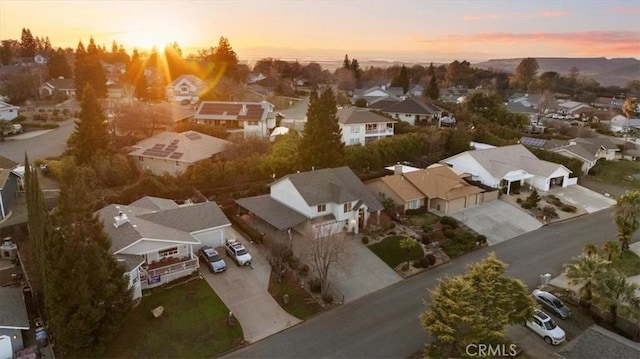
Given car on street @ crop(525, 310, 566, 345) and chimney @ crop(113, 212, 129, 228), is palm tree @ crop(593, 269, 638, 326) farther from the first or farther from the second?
chimney @ crop(113, 212, 129, 228)

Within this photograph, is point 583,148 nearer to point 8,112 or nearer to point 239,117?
point 239,117

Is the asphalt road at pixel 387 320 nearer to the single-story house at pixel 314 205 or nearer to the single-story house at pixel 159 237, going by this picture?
the single-story house at pixel 314 205

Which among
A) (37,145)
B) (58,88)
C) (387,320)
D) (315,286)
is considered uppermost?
(58,88)

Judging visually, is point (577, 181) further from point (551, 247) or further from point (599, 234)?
point (551, 247)

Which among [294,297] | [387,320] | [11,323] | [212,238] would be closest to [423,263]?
[387,320]

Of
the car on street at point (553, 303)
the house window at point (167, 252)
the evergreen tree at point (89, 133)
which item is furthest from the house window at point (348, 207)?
the evergreen tree at point (89, 133)

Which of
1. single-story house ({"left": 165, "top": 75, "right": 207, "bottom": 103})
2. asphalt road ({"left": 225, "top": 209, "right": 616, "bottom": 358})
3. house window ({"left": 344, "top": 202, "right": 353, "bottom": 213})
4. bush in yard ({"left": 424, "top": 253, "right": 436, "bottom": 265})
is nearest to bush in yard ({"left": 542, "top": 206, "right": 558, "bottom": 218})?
asphalt road ({"left": 225, "top": 209, "right": 616, "bottom": 358})
